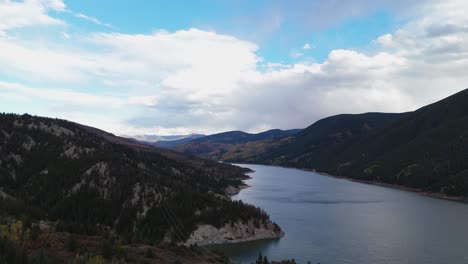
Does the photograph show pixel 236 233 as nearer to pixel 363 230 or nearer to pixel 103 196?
pixel 363 230

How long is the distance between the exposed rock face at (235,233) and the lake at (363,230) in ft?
13.6

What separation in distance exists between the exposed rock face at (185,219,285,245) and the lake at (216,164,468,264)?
4134 mm

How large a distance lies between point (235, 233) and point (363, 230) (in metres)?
34.4

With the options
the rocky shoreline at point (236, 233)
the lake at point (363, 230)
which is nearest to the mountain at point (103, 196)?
the rocky shoreline at point (236, 233)

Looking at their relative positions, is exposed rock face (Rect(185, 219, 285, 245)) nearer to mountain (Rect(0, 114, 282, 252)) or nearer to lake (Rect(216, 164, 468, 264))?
mountain (Rect(0, 114, 282, 252))

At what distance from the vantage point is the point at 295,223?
380ft

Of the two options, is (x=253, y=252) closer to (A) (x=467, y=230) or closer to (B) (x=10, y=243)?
(A) (x=467, y=230)

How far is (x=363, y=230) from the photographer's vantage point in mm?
105062

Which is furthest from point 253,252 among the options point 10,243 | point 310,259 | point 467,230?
point 10,243

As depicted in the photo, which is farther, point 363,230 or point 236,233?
point 363,230

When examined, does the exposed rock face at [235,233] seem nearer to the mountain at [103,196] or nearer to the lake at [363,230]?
the mountain at [103,196]

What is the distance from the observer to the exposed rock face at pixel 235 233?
98.2 metres

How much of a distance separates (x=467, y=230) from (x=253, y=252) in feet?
201

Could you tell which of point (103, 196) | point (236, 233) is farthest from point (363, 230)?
point (103, 196)
